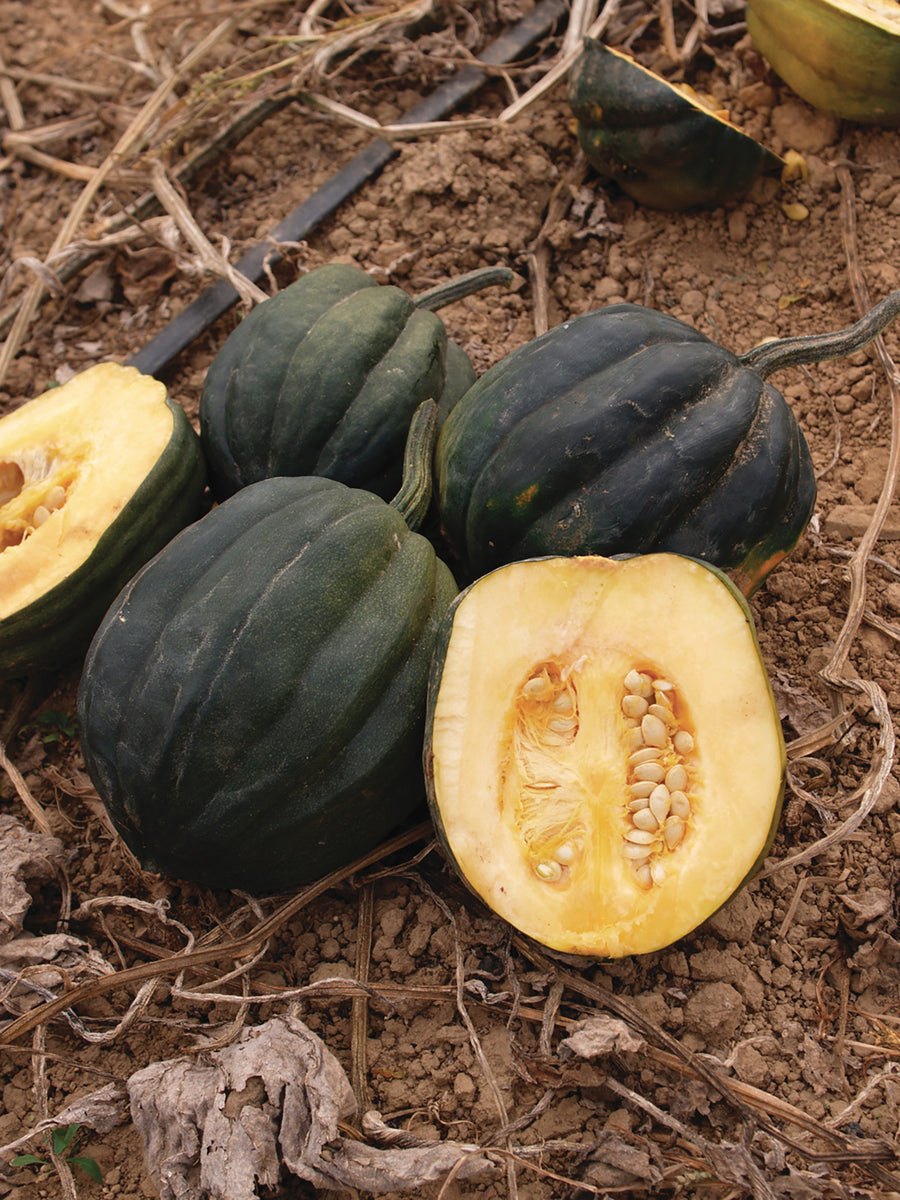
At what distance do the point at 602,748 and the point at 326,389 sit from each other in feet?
3.51

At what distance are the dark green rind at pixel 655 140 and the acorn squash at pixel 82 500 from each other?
5.20 ft

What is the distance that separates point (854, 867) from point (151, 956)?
146cm

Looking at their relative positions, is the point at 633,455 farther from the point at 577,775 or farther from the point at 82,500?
the point at 82,500

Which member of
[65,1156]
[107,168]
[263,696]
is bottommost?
[65,1156]

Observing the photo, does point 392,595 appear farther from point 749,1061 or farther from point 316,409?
point 749,1061

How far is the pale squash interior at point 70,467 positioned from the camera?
6.75 feet

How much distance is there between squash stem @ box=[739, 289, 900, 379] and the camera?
2066 mm

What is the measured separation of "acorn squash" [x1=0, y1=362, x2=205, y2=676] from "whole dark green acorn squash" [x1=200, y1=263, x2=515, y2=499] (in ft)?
0.49

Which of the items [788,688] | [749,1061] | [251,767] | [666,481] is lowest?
[749,1061]

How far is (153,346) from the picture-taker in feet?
9.60

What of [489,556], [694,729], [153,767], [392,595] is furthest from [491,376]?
[153,767]

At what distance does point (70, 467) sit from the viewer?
2.23 m

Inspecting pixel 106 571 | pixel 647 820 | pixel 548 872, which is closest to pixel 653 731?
pixel 647 820

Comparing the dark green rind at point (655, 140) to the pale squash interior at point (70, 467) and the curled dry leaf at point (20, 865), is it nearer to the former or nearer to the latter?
the pale squash interior at point (70, 467)
